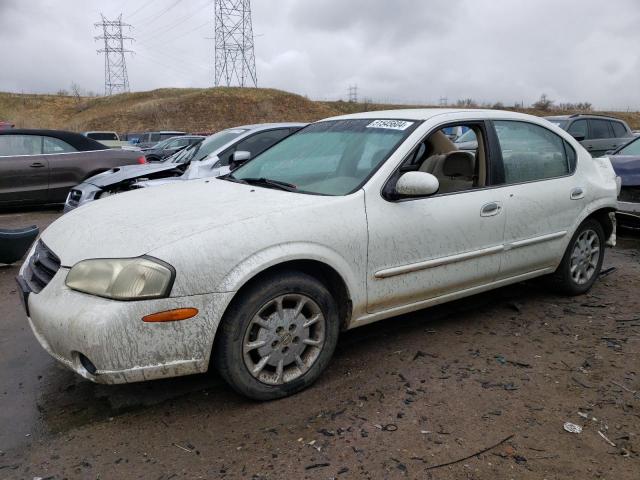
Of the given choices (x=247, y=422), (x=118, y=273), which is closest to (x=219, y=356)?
(x=247, y=422)

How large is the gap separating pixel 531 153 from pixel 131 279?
126 inches

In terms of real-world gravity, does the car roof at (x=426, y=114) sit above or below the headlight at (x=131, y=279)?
above

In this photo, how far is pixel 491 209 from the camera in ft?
12.3

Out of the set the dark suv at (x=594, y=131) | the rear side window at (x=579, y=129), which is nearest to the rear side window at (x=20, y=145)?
the dark suv at (x=594, y=131)

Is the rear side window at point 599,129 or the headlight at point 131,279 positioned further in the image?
the rear side window at point 599,129

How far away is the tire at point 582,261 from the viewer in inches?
177

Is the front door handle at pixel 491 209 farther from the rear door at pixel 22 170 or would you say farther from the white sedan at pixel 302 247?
the rear door at pixel 22 170

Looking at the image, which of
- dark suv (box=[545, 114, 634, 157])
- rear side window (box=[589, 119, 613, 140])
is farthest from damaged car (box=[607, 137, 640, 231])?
rear side window (box=[589, 119, 613, 140])

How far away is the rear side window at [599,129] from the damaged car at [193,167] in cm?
812

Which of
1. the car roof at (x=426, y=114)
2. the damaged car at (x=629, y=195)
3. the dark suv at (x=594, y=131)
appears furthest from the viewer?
the dark suv at (x=594, y=131)

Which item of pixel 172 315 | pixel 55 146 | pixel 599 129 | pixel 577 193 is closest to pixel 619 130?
pixel 599 129

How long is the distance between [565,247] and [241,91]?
54.3m

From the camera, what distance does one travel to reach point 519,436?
2.62 m

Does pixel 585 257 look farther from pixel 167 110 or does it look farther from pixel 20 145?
pixel 167 110
